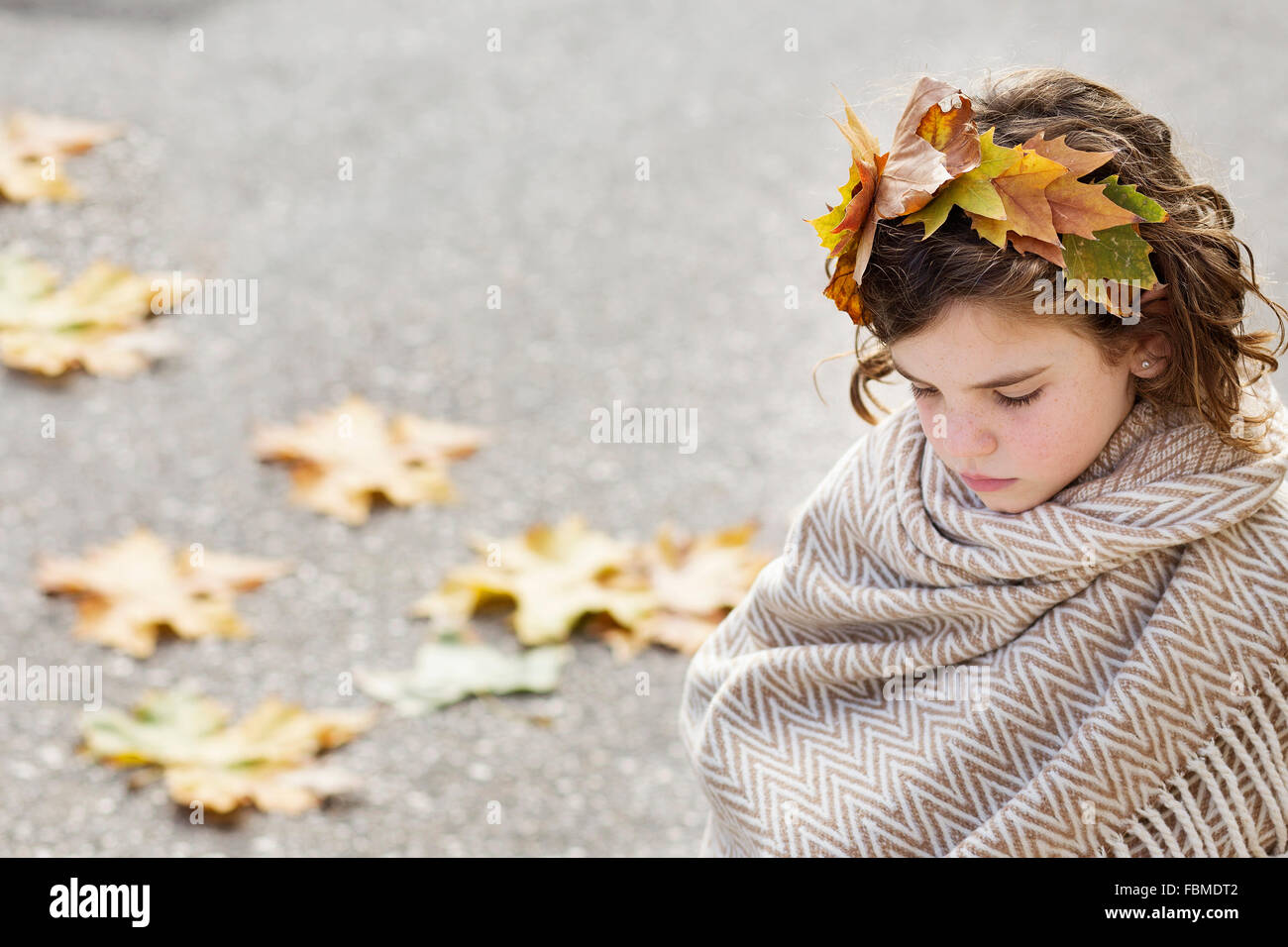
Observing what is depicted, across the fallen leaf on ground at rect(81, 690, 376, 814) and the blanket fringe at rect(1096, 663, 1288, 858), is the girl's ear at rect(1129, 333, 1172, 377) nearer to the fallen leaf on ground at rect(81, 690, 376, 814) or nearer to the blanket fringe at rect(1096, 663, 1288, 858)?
the blanket fringe at rect(1096, 663, 1288, 858)

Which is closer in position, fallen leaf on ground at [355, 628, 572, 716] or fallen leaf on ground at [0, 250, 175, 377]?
fallen leaf on ground at [355, 628, 572, 716]

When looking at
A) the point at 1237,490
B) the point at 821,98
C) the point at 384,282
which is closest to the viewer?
the point at 1237,490

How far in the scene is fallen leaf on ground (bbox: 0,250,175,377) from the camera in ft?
11.9

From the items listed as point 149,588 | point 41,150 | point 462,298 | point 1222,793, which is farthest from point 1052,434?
point 41,150

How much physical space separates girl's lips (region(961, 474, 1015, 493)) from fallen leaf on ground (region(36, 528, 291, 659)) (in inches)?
72.8

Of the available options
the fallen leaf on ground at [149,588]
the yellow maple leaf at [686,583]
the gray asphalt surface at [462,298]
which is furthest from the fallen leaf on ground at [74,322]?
the yellow maple leaf at [686,583]

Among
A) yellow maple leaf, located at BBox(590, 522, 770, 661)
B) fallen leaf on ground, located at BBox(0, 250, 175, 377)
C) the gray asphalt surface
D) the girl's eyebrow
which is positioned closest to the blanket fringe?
the girl's eyebrow

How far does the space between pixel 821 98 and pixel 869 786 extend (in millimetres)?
3763

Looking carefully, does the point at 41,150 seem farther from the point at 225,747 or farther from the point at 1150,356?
the point at 1150,356

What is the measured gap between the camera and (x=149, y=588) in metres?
3.05

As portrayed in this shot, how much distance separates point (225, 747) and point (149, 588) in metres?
0.52

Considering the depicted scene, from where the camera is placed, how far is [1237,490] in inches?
63.1

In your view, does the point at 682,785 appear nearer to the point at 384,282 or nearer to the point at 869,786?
the point at 869,786
